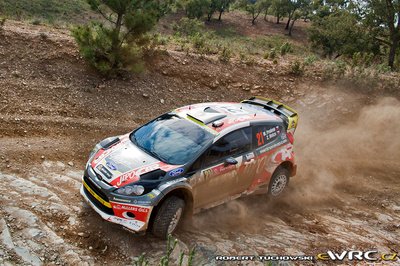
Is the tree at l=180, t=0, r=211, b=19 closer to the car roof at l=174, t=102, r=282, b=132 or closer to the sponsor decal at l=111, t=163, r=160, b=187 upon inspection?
the car roof at l=174, t=102, r=282, b=132

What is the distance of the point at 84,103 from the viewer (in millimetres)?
10172

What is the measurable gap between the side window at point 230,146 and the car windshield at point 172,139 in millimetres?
188

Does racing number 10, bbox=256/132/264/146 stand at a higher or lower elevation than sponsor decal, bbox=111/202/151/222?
higher

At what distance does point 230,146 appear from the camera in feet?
21.6

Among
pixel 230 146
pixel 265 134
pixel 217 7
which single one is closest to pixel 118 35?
pixel 265 134

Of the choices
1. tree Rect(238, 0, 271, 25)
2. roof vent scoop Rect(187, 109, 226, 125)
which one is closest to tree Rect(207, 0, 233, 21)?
tree Rect(238, 0, 271, 25)

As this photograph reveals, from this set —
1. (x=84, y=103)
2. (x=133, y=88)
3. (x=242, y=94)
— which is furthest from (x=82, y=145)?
(x=242, y=94)

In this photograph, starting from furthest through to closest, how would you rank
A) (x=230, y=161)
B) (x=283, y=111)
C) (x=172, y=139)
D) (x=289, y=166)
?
(x=283, y=111) < (x=289, y=166) < (x=172, y=139) < (x=230, y=161)

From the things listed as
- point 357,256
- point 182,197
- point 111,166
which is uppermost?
point 111,166

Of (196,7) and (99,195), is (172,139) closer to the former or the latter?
(99,195)

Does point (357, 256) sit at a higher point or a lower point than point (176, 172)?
lower

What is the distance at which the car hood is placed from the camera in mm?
5676

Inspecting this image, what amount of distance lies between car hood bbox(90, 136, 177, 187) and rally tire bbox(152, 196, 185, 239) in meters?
0.50

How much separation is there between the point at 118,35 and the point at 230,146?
590cm
